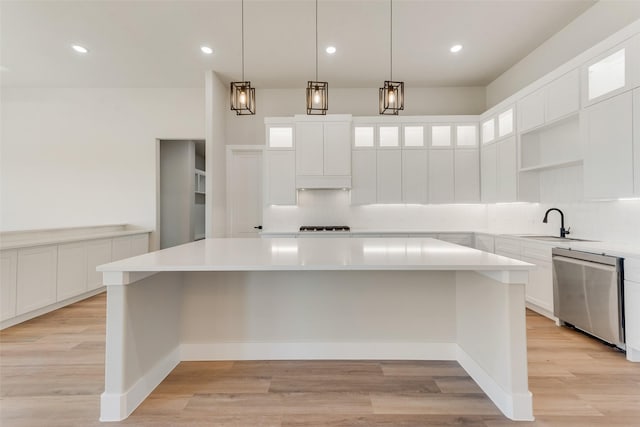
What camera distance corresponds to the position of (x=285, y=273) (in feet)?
7.34

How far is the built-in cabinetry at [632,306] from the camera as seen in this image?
2209 millimetres

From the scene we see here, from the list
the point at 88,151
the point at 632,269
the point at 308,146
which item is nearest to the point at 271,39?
the point at 308,146

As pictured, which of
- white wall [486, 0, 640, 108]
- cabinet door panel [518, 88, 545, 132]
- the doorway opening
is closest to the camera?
white wall [486, 0, 640, 108]

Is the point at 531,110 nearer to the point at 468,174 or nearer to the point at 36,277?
the point at 468,174

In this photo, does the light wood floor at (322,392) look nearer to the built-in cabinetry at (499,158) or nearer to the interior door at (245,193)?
the built-in cabinetry at (499,158)

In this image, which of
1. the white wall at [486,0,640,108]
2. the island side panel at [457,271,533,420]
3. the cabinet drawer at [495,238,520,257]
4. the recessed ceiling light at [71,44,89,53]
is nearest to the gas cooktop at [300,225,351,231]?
the cabinet drawer at [495,238,520,257]

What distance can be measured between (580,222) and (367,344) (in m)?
2.83

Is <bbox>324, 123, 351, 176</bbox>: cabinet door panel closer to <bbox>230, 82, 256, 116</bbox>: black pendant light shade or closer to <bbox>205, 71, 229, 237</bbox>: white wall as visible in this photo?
<bbox>205, 71, 229, 237</bbox>: white wall

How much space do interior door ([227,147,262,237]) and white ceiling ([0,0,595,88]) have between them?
1.30 meters

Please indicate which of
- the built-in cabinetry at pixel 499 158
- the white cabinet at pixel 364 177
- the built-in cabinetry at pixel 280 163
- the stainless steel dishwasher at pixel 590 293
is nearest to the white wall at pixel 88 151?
the built-in cabinetry at pixel 280 163

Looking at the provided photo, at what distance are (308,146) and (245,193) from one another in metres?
1.51

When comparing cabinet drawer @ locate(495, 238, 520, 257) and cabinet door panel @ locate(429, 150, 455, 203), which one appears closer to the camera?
cabinet drawer @ locate(495, 238, 520, 257)

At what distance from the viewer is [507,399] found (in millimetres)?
1635

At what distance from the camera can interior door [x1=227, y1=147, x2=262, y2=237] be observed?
17.2 feet
